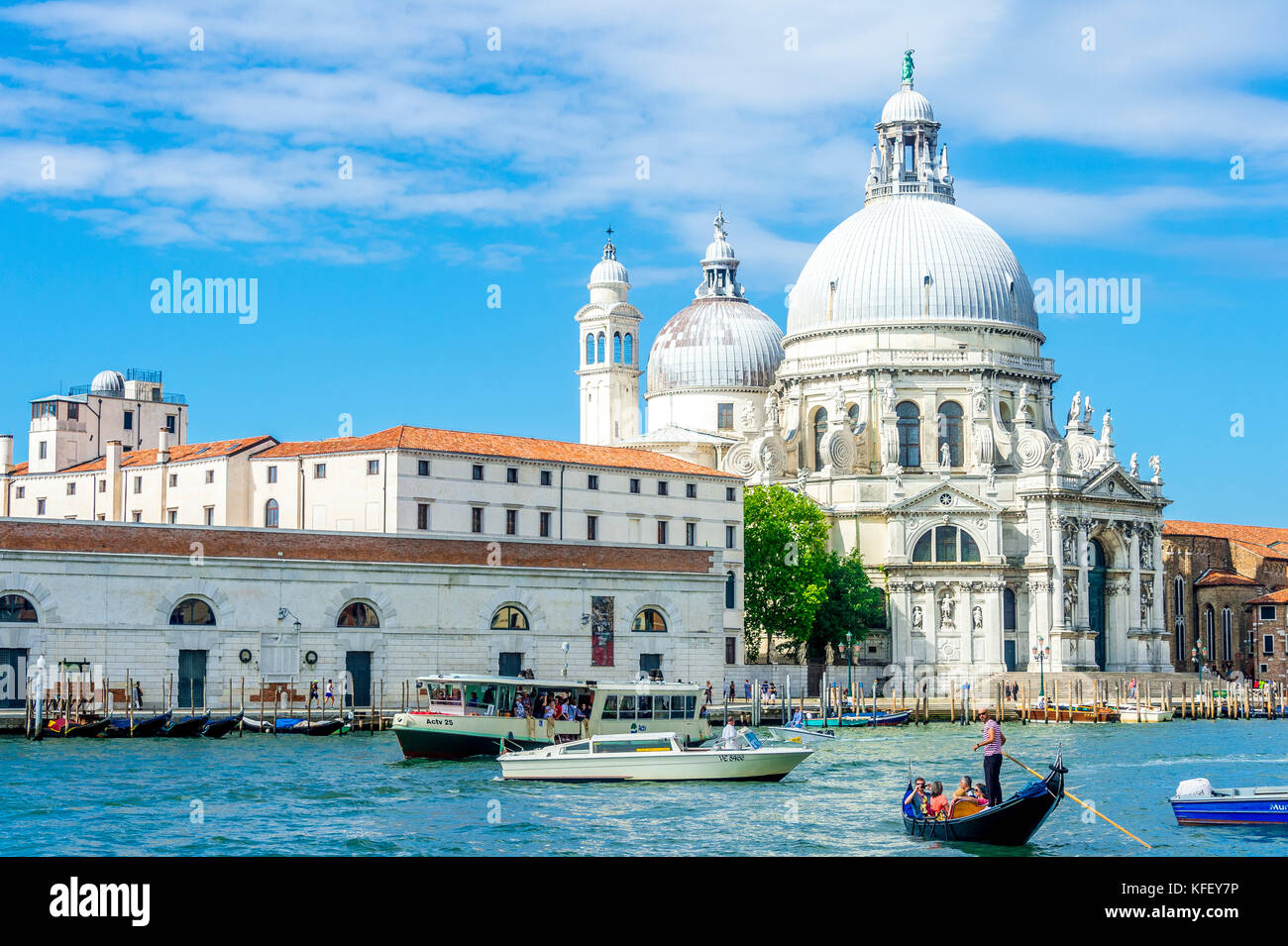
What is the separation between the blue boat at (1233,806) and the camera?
88.3 ft

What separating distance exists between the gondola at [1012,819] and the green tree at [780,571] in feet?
141

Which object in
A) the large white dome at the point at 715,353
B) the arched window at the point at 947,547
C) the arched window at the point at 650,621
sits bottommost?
the arched window at the point at 650,621

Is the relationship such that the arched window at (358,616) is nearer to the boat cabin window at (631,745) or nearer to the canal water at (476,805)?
the canal water at (476,805)

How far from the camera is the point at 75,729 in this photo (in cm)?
4094

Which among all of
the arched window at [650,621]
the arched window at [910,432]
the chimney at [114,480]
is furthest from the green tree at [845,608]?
the chimney at [114,480]

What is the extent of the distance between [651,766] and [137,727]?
14.9m

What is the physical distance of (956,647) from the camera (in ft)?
241

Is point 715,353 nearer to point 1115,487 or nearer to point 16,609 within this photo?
point 1115,487

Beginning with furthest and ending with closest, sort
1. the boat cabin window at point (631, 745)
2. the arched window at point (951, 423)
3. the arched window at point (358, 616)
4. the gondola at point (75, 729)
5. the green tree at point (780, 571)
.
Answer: the arched window at point (951, 423)
the green tree at point (780, 571)
the arched window at point (358, 616)
the gondola at point (75, 729)
the boat cabin window at point (631, 745)

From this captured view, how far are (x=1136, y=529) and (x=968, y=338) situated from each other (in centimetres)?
1155

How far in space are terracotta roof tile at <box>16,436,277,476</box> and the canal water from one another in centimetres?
1963
